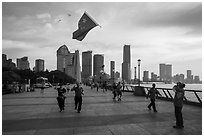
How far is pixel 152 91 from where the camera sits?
13805 millimetres

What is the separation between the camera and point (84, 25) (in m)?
17.0

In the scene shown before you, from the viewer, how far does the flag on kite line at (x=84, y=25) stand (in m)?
16.5

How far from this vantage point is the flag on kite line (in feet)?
54.3

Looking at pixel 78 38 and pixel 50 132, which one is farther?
pixel 78 38

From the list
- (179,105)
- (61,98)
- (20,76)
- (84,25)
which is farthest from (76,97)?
(20,76)

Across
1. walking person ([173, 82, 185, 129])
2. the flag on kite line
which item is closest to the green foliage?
the flag on kite line

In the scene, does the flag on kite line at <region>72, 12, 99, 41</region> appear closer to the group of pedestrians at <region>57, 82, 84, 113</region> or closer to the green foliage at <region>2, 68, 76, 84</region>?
the group of pedestrians at <region>57, 82, 84, 113</region>

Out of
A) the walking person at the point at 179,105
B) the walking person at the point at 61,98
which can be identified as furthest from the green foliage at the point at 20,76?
the walking person at the point at 179,105

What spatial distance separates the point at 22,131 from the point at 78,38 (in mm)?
9779

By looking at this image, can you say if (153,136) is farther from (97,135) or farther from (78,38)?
(78,38)

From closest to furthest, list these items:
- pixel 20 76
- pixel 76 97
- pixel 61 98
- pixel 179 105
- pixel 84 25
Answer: pixel 179 105 < pixel 76 97 < pixel 61 98 < pixel 84 25 < pixel 20 76

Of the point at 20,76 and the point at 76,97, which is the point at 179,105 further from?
the point at 20,76

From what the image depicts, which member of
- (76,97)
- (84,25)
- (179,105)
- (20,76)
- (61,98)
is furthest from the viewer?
(20,76)

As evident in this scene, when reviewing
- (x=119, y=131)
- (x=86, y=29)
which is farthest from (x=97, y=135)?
(x=86, y=29)
